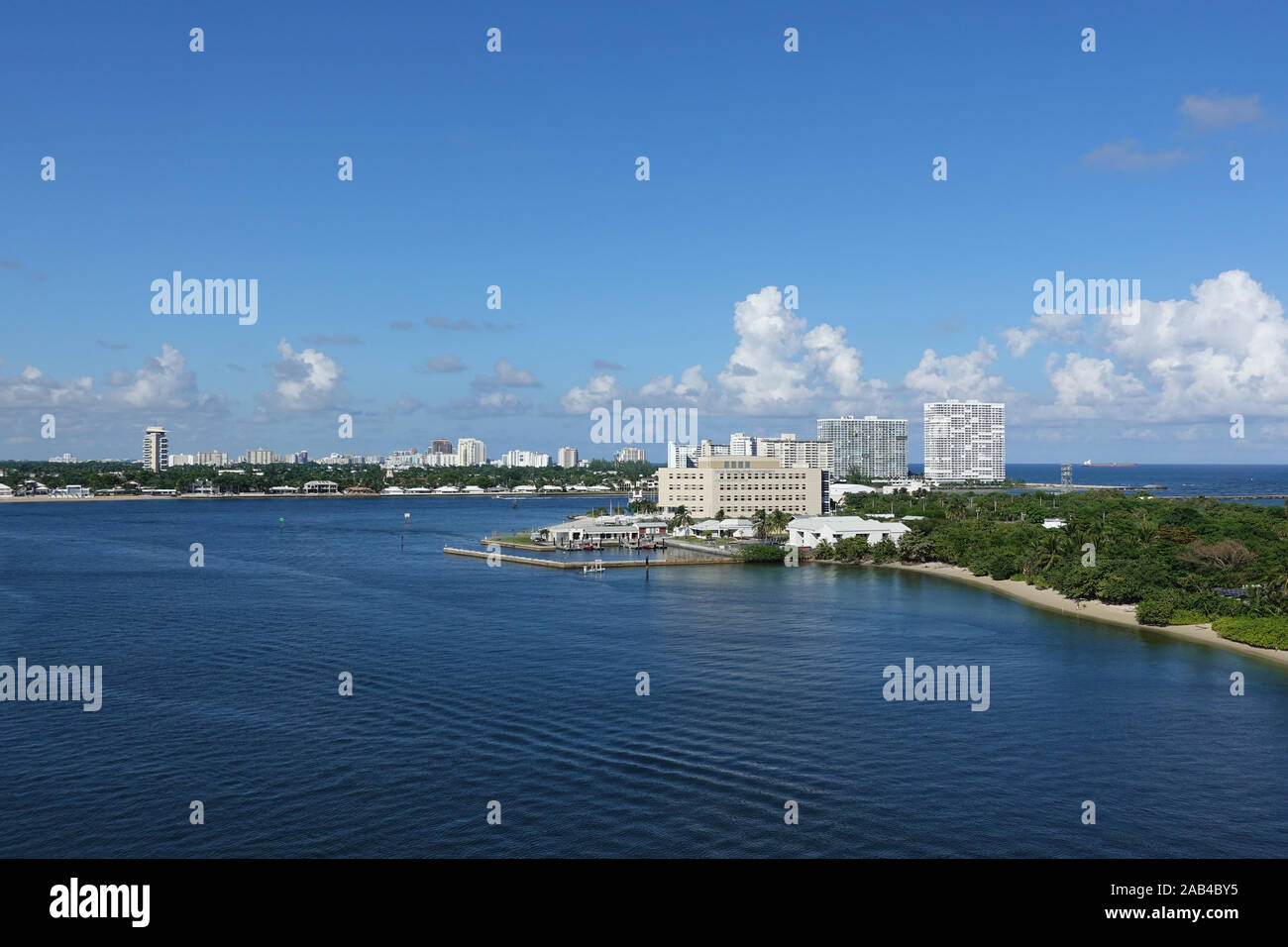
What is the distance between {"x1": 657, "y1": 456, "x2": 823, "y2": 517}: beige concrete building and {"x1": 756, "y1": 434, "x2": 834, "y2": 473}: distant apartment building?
3664cm

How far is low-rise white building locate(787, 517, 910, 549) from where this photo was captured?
4659 centimetres

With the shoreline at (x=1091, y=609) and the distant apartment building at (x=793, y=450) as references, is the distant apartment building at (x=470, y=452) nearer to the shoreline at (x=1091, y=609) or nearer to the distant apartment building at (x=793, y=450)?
the distant apartment building at (x=793, y=450)

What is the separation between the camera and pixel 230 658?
21.3 metres

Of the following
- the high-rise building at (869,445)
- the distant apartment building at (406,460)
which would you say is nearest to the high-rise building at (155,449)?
the distant apartment building at (406,460)

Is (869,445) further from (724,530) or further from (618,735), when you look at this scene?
(618,735)

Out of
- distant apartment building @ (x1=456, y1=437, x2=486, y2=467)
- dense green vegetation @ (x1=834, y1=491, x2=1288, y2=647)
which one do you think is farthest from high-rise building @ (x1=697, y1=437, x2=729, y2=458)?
distant apartment building @ (x1=456, y1=437, x2=486, y2=467)

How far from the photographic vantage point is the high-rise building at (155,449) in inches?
6019

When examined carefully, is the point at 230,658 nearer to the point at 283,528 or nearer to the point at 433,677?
the point at 433,677

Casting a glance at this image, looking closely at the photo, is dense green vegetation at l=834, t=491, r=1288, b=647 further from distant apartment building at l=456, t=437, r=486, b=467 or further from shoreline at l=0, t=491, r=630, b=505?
distant apartment building at l=456, t=437, r=486, b=467

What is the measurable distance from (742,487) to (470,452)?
5261 inches
